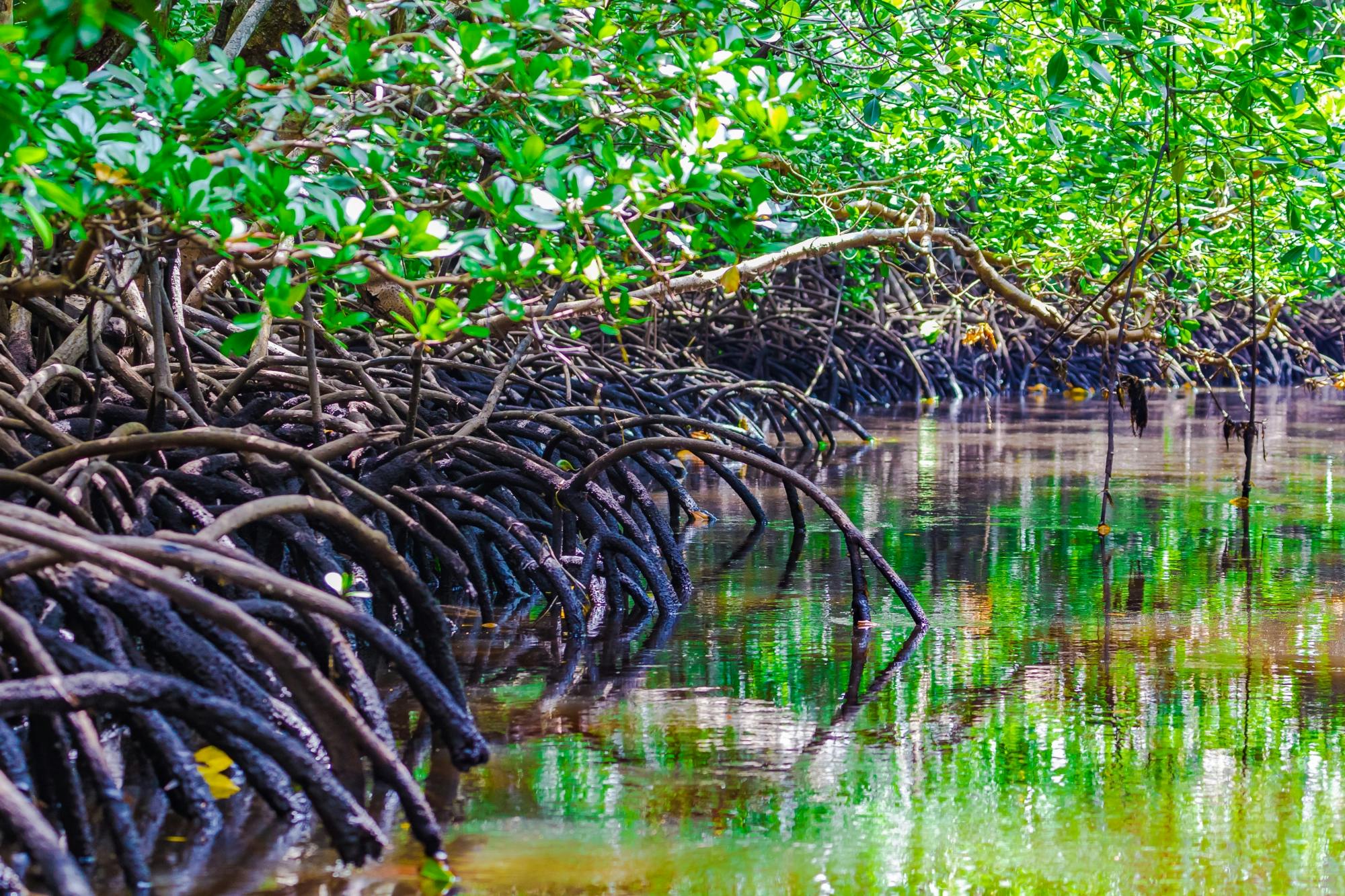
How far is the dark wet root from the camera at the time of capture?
2879mm

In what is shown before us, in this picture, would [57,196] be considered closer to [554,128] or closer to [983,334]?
[554,128]

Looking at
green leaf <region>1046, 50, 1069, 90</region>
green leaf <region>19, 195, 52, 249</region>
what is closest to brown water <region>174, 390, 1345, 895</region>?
green leaf <region>19, 195, 52, 249</region>

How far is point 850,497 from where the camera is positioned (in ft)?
30.9

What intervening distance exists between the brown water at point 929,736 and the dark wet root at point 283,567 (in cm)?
16

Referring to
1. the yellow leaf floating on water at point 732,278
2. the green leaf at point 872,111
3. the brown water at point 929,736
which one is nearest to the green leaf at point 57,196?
the brown water at point 929,736

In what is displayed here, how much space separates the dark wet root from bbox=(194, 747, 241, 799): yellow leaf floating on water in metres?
0.05

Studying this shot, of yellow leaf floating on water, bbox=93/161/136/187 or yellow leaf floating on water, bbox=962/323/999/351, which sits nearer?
yellow leaf floating on water, bbox=93/161/136/187

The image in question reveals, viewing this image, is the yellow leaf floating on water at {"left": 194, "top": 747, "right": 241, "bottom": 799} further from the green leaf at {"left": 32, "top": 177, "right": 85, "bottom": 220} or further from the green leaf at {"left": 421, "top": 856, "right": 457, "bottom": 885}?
the green leaf at {"left": 32, "top": 177, "right": 85, "bottom": 220}

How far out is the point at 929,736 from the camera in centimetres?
413

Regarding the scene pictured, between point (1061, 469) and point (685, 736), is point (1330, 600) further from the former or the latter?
point (1061, 469)

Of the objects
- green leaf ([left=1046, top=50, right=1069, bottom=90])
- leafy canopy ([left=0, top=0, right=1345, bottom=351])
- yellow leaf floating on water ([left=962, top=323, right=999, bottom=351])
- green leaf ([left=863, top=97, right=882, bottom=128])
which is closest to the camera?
leafy canopy ([left=0, top=0, right=1345, bottom=351])

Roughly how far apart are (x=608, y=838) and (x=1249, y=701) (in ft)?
6.12

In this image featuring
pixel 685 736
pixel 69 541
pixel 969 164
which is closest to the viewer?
pixel 69 541

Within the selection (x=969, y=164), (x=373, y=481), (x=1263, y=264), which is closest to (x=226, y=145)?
(x=373, y=481)
